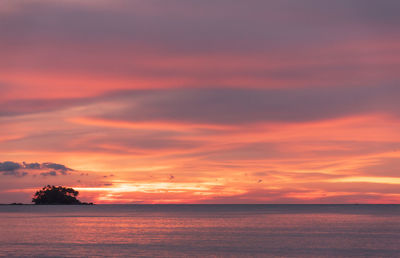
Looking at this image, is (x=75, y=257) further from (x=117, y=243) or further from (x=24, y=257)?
(x=117, y=243)

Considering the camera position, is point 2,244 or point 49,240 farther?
point 49,240

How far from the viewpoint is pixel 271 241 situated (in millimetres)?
103000

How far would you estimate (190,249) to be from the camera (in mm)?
88500

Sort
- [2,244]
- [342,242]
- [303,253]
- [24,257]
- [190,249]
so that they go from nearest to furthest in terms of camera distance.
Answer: [24,257], [303,253], [190,249], [2,244], [342,242]

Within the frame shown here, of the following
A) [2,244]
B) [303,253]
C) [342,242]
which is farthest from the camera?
[342,242]

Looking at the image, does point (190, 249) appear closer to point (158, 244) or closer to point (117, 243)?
point (158, 244)

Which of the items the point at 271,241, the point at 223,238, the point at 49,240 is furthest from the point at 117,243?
the point at 271,241

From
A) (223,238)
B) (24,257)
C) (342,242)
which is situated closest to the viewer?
(24,257)

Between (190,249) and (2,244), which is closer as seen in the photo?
(190,249)

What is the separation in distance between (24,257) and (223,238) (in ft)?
153

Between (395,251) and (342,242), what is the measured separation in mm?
18455

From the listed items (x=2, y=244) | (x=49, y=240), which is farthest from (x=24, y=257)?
(x=49, y=240)

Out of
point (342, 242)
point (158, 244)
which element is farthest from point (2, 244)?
point (342, 242)

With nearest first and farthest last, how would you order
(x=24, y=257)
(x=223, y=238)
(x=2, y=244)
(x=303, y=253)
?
(x=24, y=257) → (x=303, y=253) → (x=2, y=244) → (x=223, y=238)
